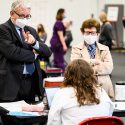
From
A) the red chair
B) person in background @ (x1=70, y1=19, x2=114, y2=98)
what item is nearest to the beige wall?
person in background @ (x1=70, y1=19, x2=114, y2=98)

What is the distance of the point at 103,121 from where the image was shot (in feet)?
10.8

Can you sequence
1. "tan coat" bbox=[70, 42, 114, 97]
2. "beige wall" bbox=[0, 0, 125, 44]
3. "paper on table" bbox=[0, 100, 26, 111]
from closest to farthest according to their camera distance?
"paper on table" bbox=[0, 100, 26, 111] < "tan coat" bbox=[70, 42, 114, 97] < "beige wall" bbox=[0, 0, 125, 44]

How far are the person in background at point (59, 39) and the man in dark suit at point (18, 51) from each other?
553 cm

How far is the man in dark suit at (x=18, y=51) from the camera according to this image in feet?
14.6

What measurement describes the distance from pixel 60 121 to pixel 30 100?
1136 millimetres

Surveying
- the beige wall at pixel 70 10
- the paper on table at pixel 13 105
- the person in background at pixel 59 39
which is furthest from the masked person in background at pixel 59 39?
the beige wall at pixel 70 10

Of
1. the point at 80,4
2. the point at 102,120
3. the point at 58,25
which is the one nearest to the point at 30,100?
the point at 102,120

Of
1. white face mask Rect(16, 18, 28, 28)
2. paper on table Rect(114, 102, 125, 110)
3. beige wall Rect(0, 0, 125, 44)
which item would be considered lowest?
beige wall Rect(0, 0, 125, 44)

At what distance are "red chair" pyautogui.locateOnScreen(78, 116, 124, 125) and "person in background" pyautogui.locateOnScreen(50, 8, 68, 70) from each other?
687 centimetres

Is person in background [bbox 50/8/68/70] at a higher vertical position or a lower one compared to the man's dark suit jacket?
lower

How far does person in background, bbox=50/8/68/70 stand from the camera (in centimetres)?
1016

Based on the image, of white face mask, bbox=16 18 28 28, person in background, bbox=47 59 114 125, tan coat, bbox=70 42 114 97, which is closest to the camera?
person in background, bbox=47 59 114 125

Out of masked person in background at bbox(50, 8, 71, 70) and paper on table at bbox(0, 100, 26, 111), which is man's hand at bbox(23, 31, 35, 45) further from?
masked person in background at bbox(50, 8, 71, 70)

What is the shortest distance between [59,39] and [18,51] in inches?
235
